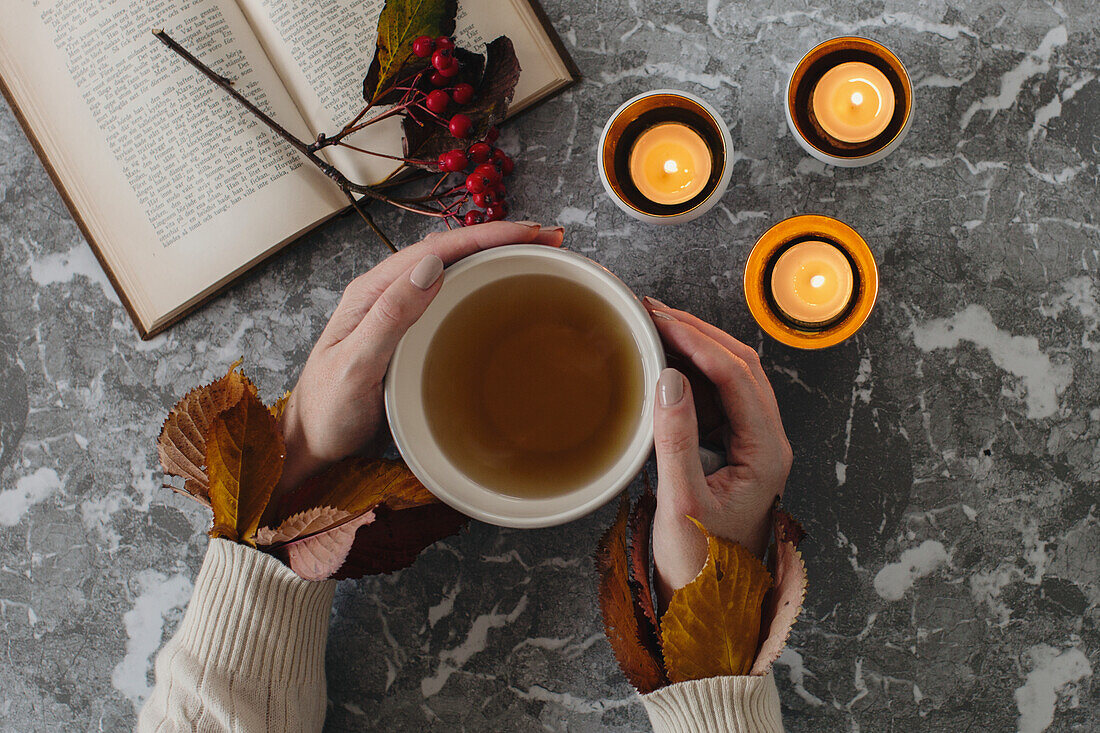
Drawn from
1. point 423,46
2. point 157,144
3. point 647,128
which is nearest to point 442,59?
point 423,46

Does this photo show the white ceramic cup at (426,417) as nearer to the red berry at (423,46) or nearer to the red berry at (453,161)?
the red berry at (453,161)

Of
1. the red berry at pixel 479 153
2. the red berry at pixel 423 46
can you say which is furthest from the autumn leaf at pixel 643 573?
the red berry at pixel 423 46

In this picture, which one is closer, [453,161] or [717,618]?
[717,618]

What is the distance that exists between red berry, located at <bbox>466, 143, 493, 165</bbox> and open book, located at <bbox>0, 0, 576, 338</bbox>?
8 centimetres

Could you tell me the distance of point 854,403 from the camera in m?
0.79

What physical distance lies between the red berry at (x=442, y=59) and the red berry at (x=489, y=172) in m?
0.10

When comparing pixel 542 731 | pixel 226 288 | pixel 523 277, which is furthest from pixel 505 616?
pixel 226 288

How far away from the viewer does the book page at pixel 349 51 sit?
791mm

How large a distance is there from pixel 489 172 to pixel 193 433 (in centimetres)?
41

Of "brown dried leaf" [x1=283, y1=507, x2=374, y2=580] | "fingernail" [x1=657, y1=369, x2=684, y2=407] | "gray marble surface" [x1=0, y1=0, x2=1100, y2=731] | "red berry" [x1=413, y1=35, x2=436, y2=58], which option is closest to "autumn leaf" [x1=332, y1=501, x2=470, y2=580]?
"brown dried leaf" [x1=283, y1=507, x2=374, y2=580]

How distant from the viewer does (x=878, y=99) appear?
0.76 meters

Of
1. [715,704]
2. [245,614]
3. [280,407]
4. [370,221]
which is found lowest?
[715,704]

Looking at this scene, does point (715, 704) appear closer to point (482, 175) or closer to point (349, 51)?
point (482, 175)

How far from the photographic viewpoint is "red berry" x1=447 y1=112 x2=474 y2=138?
2.43 ft
